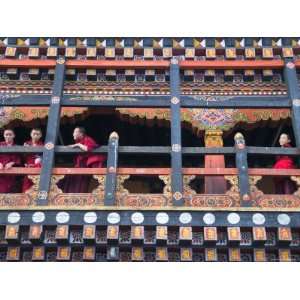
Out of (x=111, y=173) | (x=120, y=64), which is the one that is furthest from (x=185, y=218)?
(x=120, y=64)

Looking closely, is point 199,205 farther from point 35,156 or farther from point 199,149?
point 35,156

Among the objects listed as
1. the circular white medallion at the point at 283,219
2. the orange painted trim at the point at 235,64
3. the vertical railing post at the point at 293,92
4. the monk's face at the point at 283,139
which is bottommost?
the circular white medallion at the point at 283,219

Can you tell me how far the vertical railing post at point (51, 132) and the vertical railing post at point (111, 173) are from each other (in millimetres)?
738

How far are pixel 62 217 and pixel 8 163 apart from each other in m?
1.42

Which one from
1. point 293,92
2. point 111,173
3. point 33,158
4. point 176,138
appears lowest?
point 111,173

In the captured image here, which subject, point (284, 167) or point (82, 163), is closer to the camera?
point (284, 167)

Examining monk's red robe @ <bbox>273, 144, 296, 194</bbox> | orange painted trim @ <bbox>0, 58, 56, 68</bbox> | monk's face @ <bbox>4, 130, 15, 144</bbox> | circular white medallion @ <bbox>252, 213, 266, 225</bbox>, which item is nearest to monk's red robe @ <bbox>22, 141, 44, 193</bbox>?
monk's face @ <bbox>4, 130, 15, 144</bbox>

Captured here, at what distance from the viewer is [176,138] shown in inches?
431

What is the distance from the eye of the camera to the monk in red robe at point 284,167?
10.9 metres

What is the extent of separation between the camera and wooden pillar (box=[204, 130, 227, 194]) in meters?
10.6

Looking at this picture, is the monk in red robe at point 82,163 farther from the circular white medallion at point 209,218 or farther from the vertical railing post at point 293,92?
the vertical railing post at point 293,92

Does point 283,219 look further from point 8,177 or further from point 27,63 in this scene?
point 27,63

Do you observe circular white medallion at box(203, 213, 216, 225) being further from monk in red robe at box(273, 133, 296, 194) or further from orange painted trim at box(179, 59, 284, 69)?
orange painted trim at box(179, 59, 284, 69)

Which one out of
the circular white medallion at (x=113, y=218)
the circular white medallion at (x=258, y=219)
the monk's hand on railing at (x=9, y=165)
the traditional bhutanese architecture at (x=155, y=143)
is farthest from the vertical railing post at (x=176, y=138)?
the monk's hand on railing at (x=9, y=165)
